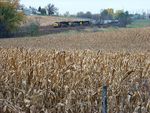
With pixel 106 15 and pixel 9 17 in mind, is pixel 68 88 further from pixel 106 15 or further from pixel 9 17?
pixel 106 15

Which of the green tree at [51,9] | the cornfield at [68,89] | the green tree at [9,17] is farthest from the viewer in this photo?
the green tree at [51,9]

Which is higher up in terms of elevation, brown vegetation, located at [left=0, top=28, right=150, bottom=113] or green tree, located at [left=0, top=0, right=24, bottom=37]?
brown vegetation, located at [left=0, top=28, right=150, bottom=113]

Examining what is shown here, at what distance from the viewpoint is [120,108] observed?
573 centimetres

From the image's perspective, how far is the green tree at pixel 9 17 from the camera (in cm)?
5647

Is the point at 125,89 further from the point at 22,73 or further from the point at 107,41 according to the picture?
the point at 107,41

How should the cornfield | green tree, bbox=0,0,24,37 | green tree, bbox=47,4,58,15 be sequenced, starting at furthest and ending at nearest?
green tree, bbox=47,4,58,15 < green tree, bbox=0,0,24,37 < the cornfield

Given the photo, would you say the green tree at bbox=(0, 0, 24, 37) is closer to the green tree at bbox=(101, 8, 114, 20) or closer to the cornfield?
the green tree at bbox=(101, 8, 114, 20)

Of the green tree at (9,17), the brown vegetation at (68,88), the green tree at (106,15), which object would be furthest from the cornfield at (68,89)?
the green tree at (106,15)

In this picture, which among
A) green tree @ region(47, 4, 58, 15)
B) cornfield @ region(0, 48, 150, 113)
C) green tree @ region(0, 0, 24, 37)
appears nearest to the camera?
cornfield @ region(0, 48, 150, 113)

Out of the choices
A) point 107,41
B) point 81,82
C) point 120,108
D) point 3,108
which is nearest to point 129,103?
point 120,108

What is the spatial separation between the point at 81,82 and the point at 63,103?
2.36 ft

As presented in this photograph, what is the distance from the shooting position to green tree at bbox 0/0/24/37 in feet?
185

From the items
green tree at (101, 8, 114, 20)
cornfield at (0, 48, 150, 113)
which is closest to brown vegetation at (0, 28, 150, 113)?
cornfield at (0, 48, 150, 113)

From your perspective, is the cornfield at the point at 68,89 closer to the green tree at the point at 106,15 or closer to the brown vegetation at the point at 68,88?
the brown vegetation at the point at 68,88
